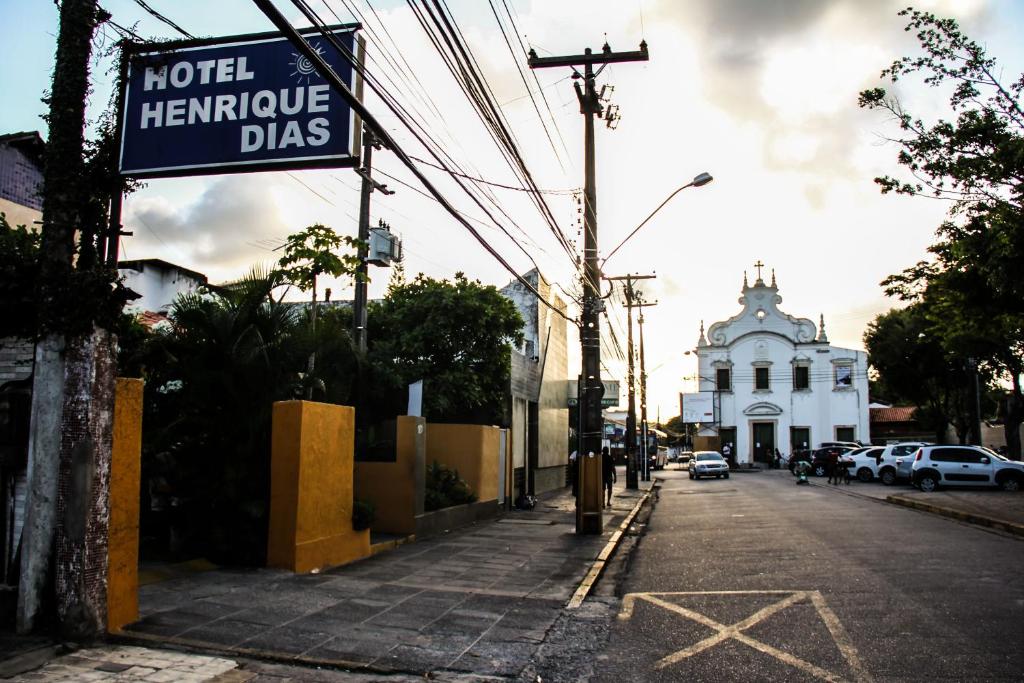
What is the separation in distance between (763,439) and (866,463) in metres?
24.5

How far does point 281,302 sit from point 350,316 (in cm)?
1086

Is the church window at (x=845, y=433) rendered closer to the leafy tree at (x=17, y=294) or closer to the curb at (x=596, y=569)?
the curb at (x=596, y=569)

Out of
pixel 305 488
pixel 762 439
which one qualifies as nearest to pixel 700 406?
pixel 762 439

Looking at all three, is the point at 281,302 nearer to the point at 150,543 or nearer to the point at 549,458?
the point at 150,543

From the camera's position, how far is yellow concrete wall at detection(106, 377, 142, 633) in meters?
6.73

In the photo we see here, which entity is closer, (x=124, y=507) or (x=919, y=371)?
(x=124, y=507)

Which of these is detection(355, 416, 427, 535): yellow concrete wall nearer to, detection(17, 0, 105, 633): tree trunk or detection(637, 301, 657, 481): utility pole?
detection(17, 0, 105, 633): tree trunk

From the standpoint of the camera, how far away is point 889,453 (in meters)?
30.6

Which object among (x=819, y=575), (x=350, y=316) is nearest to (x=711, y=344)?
(x=350, y=316)

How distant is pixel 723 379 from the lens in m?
58.6

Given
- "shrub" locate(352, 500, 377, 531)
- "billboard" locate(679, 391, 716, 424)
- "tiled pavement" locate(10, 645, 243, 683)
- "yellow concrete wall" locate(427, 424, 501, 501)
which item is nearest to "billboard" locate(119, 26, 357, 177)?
"tiled pavement" locate(10, 645, 243, 683)

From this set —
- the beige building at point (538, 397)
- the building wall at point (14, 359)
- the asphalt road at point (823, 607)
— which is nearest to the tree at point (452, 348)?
the beige building at point (538, 397)

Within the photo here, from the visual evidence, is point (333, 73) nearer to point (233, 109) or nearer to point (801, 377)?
point (233, 109)

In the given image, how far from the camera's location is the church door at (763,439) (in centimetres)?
5678
